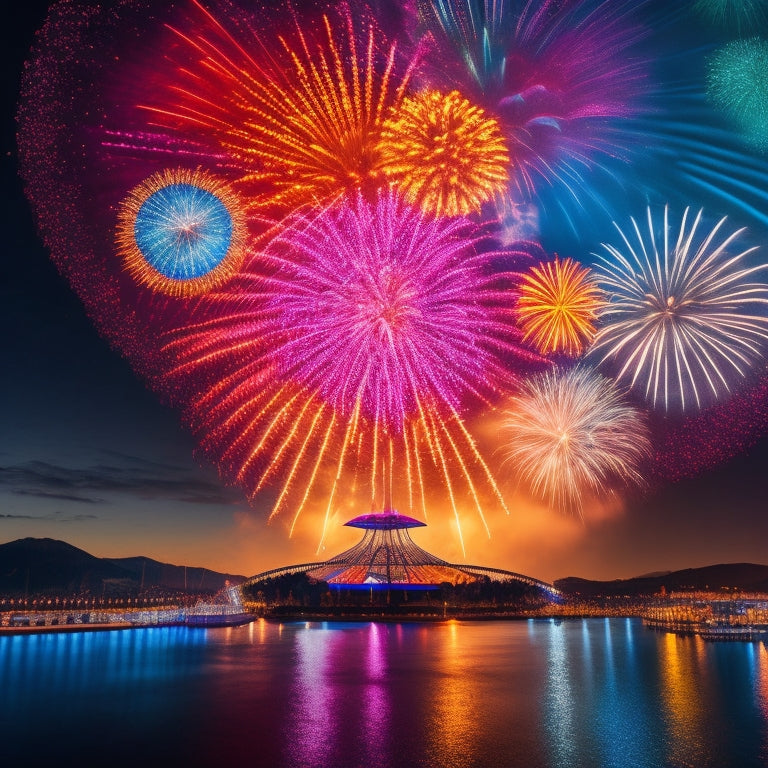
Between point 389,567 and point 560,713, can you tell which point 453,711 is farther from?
point 389,567

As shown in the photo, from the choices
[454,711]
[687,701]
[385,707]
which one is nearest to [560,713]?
[454,711]

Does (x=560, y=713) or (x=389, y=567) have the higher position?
(x=389, y=567)

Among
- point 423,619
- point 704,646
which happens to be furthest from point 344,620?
point 704,646

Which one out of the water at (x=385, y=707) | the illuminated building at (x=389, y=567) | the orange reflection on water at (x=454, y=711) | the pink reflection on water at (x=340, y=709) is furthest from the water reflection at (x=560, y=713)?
the illuminated building at (x=389, y=567)

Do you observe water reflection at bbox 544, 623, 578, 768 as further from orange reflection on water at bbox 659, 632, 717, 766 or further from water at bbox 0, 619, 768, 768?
orange reflection on water at bbox 659, 632, 717, 766

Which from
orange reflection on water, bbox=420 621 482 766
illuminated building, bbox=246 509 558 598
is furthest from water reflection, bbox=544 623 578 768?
illuminated building, bbox=246 509 558 598

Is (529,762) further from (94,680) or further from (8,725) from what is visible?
(94,680)
